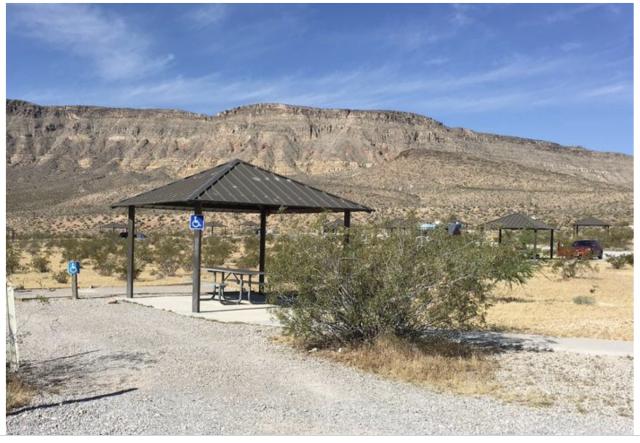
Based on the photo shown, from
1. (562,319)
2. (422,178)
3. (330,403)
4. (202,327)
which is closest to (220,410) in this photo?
(330,403)

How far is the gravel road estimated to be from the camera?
5660 millimetres

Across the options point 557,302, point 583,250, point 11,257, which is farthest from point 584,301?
point 583,250

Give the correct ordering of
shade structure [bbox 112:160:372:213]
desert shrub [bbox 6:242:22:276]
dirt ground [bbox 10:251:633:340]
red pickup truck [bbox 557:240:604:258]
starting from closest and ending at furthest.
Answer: dirt ground [bbox 10:251:633:340], shade structure [bbox 112:160:372:213], desert shrub [bbox 6:242:22:276], red pickup truck [bbox 557:240:604:258]

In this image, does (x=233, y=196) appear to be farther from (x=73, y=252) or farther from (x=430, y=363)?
(x=73, y=252)

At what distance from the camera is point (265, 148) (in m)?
126

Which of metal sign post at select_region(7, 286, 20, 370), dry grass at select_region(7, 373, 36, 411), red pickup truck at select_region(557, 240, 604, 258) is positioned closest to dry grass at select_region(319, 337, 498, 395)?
dry grass at select_region(7, 373, 36, 411)

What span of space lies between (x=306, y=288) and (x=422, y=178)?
8487 centimetres

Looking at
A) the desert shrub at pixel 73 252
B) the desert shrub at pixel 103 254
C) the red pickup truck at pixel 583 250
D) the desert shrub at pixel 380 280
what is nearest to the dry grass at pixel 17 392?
the desert shrub at pixel 380 280

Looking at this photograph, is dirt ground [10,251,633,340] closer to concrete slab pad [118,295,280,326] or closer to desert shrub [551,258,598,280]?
desert shrub [551,258,598,280]

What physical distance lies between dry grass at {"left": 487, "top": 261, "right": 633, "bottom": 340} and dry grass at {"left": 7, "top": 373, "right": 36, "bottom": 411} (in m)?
7.56

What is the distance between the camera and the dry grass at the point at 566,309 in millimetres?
11320

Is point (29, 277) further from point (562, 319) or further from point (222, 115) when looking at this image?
point (222, 115)

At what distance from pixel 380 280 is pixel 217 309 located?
227 inches

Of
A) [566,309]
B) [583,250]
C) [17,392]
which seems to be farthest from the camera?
[583,250]
